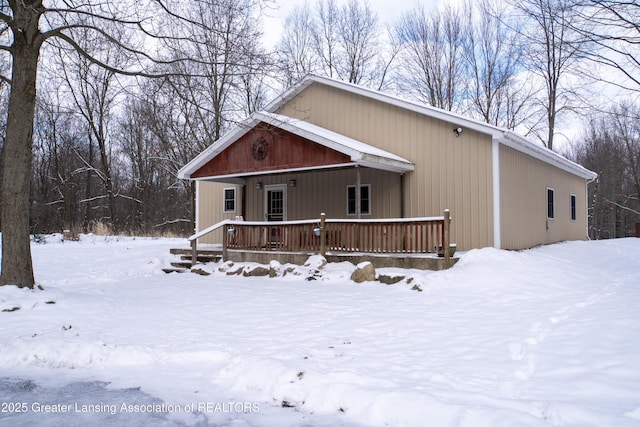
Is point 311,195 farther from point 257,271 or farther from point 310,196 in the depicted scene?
point 257,271

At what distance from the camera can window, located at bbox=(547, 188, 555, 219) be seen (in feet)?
51.2

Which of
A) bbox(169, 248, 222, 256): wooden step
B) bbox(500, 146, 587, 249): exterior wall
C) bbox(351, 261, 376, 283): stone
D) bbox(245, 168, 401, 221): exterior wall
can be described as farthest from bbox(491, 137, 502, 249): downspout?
bbox(169, 248, 222, 256): wooden step

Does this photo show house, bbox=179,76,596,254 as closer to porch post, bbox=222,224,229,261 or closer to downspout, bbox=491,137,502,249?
downspout, bbox=491,137,502,249

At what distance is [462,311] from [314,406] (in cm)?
403

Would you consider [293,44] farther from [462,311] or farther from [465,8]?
[462,311]

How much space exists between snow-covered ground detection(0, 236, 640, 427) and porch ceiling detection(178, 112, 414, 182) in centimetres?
345

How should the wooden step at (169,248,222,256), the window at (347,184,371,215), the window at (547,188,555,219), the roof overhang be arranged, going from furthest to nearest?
1. the window at (547,188,555,219)
2. the wooden step at (169,248,222,256)
3. the window at (347,184,371,215)
4. the roof overhang

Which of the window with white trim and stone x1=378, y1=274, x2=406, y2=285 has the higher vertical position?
the window with white trim

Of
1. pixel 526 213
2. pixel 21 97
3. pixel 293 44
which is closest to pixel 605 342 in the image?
pixel 526 213

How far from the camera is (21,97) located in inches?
324

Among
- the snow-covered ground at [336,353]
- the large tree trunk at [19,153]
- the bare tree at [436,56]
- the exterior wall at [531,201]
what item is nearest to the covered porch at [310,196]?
the snow-covered ground at [336,353]

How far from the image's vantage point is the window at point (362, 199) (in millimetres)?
13961

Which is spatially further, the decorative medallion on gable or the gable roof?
the decorative medallion on gable

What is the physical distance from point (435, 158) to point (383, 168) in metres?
1.50
